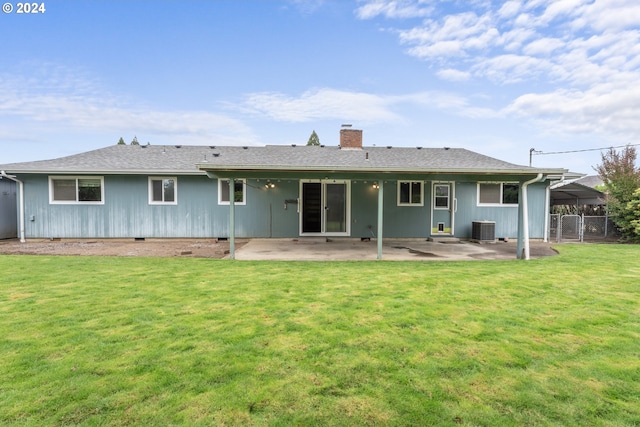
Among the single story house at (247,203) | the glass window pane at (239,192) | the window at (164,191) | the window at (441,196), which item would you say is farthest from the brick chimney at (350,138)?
the window at (164,191)

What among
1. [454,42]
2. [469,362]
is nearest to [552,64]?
[454,42]

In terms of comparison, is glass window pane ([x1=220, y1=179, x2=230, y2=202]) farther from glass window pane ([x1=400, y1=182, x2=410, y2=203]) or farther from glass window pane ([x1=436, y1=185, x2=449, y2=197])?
glass window pane ([x1=436, y1=185, x2=449, y2=197])

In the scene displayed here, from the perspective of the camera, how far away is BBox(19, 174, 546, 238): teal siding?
1055 centimetres

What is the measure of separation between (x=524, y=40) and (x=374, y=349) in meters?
14.9

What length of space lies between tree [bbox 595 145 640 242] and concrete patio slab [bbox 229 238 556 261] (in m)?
3.84

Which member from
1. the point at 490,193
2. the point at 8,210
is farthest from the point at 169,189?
the point at 490,193

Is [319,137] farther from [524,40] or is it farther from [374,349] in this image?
[374,349]

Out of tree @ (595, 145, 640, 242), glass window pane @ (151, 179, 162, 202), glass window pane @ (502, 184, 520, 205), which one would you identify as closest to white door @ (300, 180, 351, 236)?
glass window pane @ (151, 179, 162, 202)

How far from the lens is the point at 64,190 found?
10.6 m

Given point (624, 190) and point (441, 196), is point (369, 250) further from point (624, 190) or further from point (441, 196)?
point (624, 190)

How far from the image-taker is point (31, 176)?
407 inches

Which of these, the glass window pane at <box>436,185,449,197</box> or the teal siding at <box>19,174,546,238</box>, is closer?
the teal siding at <box>19,174,546,238</box>

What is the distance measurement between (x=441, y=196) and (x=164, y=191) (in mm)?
9814

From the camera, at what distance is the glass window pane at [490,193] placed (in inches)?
444
